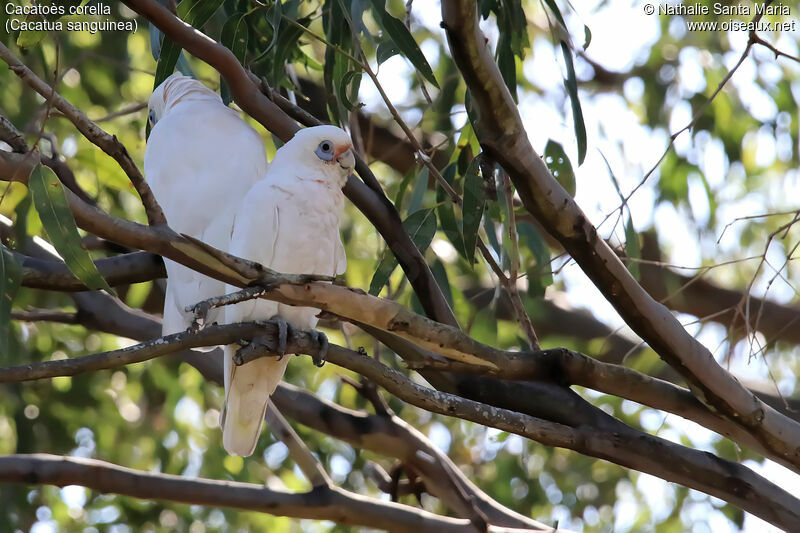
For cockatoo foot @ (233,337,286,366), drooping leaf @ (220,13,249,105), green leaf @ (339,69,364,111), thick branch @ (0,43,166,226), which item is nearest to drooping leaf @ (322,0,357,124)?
green leaf @ (339,69,364,111)

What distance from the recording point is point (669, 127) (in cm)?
319

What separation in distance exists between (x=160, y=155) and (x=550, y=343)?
1.40 meters

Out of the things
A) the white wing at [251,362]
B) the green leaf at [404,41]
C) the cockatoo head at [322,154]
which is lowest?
the white wing at [251,362]

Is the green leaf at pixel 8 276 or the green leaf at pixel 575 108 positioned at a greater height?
the green leaf at pixel 575 108

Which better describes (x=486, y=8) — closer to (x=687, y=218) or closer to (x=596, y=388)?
(x=596, y=388)

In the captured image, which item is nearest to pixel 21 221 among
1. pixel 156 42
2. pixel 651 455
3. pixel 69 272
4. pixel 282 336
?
pixel 69 272

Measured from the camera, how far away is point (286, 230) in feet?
5.87

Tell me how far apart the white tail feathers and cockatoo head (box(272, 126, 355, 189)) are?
0.38 metres

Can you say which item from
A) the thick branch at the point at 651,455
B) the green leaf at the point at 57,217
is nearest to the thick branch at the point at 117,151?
the green leaf at the point at 57,217

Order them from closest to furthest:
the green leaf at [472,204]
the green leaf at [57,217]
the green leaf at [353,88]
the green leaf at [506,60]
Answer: the green leaf at [57,217] < the green leaf at [472,204] < the green leaf at [353,88] < the green leaf at [506,60]

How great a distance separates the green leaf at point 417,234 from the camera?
173 centimetres

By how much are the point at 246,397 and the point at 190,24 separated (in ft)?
2.43

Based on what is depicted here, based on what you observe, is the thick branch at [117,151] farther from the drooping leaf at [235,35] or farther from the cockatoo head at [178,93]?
the cockatoo head at [178,93]

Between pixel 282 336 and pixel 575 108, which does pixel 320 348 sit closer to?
pixel 282 336
